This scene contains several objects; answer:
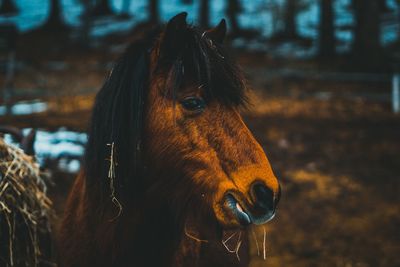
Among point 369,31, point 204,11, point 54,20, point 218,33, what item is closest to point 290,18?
point 204,11

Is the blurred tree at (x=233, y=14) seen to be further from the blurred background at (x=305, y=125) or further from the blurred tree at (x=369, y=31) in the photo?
the blurred tree at (x=369, y=31)

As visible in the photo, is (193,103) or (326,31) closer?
(193,103)

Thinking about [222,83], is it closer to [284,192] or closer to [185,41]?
[185,41]

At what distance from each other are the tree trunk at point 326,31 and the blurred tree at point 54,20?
1674 centimetres

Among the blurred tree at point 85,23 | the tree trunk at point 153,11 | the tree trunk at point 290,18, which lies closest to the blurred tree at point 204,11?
the tree trunk at point 153,11

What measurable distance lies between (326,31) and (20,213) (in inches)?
778

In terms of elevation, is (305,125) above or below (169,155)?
below

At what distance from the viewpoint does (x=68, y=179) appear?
6.16 metres

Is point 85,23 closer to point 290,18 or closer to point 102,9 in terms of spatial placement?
point 102,9

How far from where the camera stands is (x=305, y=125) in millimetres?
10008

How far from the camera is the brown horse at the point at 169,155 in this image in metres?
1.98

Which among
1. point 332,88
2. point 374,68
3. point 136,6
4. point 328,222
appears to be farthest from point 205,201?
point 136,6

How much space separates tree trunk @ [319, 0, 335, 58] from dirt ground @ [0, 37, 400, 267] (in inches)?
222

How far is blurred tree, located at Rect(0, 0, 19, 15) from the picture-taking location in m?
35.4
